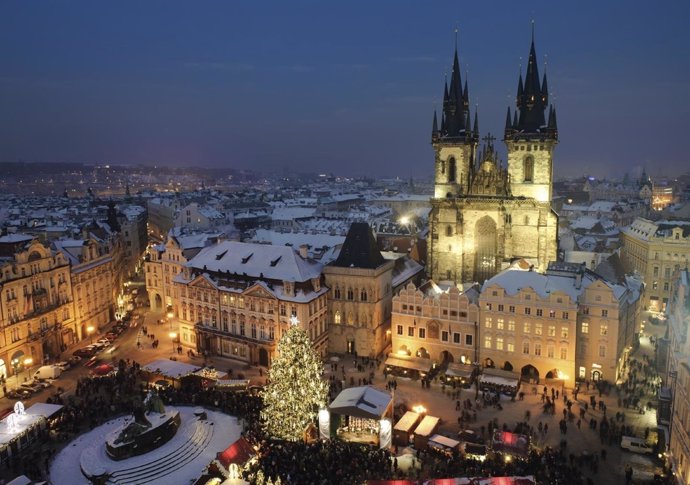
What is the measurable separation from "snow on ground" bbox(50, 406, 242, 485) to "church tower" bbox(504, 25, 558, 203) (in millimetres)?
51320

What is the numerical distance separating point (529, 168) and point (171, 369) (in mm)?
53636

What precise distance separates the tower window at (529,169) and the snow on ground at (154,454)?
170 ft

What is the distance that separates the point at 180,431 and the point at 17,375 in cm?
2591

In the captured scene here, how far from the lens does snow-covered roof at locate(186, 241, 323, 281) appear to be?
61.2 meters

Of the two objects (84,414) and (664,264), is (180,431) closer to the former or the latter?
(84,414)

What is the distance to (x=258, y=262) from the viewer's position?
6378cm

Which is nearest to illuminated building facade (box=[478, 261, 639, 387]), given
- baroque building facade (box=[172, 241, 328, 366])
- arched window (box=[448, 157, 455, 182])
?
baroque building facade (box=[172, 241, 328, 366])

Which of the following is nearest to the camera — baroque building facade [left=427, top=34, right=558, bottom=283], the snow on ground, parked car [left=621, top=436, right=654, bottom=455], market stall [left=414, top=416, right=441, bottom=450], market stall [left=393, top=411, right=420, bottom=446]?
the snow on ground

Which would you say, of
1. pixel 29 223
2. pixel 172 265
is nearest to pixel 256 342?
pixel 172 265

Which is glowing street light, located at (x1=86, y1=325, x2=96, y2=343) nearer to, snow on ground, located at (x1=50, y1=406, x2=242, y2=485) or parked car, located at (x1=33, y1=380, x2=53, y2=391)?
parked car, located at (x1=33, y1=380, x2=53, y2=391)

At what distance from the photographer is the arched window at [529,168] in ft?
247

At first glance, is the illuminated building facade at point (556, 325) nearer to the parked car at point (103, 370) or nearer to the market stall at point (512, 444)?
the market stall at point (512, 444)

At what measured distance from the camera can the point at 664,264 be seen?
262 feet

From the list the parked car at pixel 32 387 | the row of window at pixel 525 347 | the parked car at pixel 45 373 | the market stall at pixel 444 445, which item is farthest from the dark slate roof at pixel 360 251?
the parked car at pixel 32 387
